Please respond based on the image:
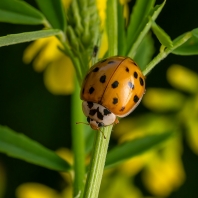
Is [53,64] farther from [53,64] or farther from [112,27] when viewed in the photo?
[112,27]

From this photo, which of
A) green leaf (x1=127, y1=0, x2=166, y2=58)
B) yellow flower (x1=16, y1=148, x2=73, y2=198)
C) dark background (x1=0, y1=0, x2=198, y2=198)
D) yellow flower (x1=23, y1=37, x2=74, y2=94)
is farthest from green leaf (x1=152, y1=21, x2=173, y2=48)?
dark background (x1=0, y1=0, x2=198, y2=198)

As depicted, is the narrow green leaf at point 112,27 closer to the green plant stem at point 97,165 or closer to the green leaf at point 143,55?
the green plant stem at point 97,165

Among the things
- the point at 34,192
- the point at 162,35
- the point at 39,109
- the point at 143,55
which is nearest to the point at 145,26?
the point at 162,35

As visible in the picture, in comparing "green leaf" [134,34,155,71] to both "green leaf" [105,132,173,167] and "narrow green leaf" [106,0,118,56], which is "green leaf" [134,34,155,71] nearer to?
"green leaf" [105,132,173,167]

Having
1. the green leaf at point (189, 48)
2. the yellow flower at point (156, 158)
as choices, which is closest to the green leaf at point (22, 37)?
the green leaf at point (189, 48)

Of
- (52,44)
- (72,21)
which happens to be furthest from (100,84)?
(52,44)

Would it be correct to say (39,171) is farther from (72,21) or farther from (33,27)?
(72,21)
